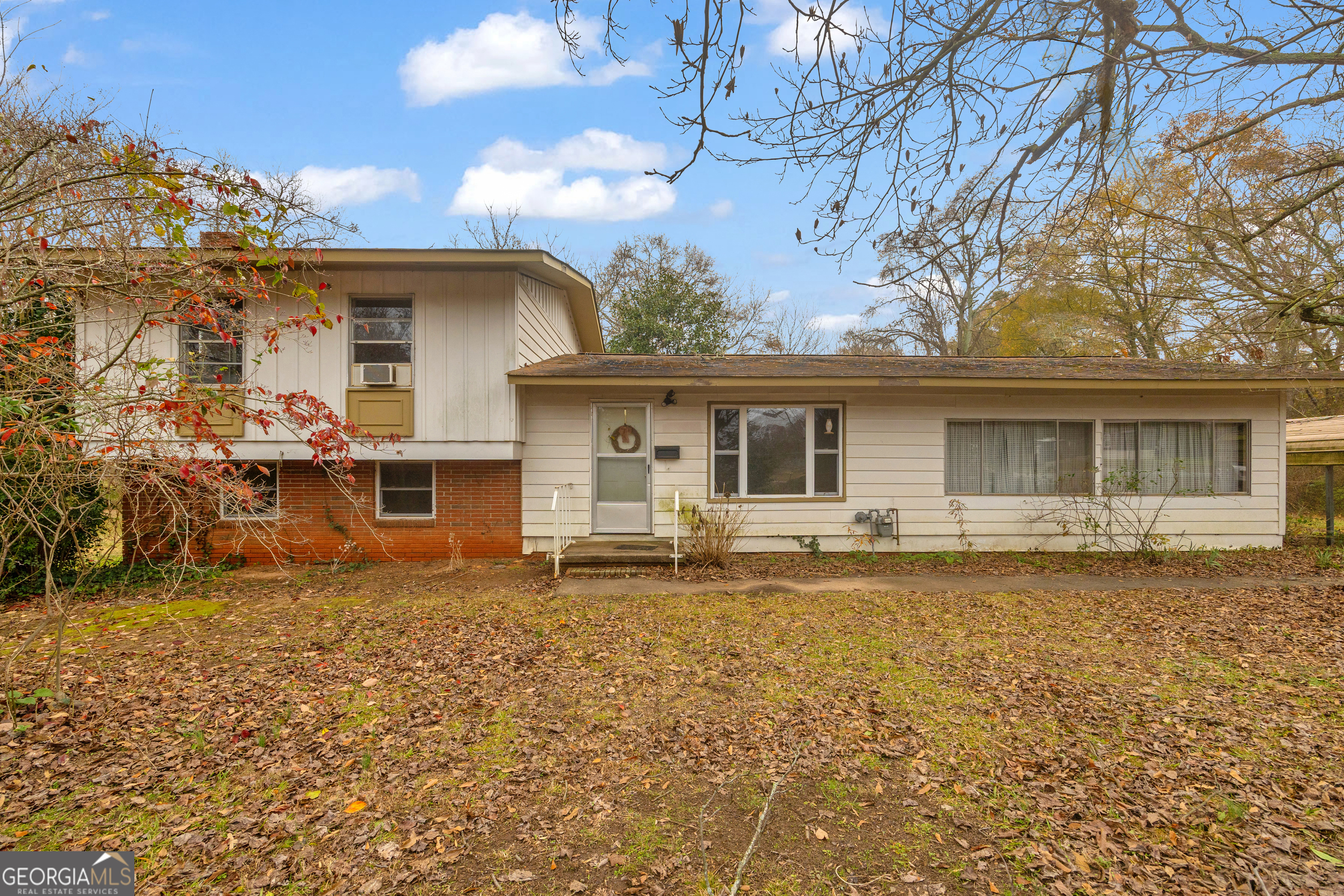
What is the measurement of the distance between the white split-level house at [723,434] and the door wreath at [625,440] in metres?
0.03

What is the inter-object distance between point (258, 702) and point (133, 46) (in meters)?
7.54

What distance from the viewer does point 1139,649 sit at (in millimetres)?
5668

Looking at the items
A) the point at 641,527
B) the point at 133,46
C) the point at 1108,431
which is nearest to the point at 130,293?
the point at 133,46

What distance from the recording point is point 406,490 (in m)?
10.1

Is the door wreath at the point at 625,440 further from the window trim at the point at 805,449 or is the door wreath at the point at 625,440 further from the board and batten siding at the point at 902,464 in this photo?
the window trim at the point at 805,449

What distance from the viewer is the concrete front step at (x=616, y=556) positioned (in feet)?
29.7

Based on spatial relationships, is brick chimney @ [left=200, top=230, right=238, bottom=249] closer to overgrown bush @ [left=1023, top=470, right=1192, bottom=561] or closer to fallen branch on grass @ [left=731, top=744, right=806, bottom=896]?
fallen branch on grass @ [left=731, top=744, right=806, bottom=896]

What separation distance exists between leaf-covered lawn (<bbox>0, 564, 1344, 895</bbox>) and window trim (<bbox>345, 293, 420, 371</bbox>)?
4.36 meters

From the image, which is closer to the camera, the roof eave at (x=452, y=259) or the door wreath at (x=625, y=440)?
the roof eave at (x=452, y=259)

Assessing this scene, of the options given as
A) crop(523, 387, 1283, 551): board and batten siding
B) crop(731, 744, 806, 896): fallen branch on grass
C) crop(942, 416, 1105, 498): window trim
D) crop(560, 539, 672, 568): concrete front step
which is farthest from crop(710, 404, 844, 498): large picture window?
crop(731, 744, 806, 896): fallen branch on grass

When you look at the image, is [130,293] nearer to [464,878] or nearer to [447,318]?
[464,878]

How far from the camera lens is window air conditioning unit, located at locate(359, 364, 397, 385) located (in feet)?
30.7

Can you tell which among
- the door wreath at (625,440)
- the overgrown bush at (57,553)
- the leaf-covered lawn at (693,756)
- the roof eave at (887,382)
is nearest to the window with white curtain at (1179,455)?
the roof eave at (887,382)

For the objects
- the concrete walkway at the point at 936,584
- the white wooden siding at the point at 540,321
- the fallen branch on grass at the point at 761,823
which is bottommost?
the fallen branch on grass at the point at 761,823
